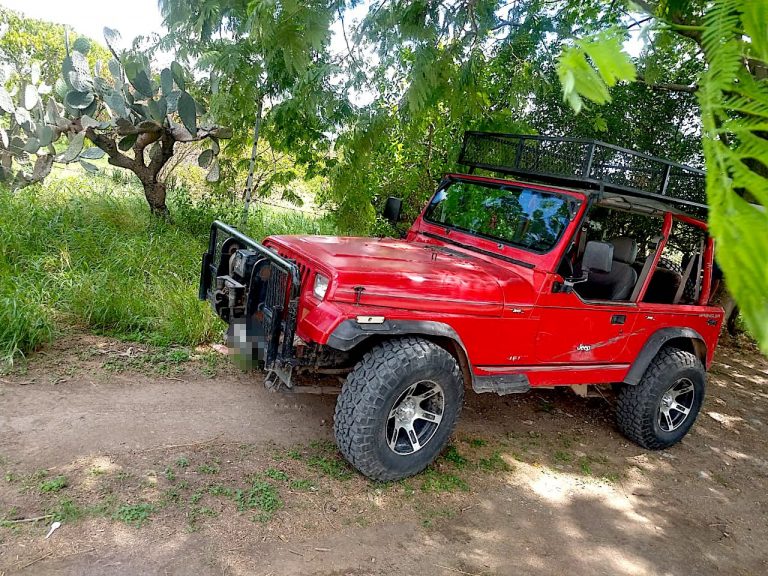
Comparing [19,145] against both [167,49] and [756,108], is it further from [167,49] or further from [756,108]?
[756,108]

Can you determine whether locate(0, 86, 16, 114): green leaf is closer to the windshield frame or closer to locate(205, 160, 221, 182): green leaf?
locate(205, 160, 221, 182): green leaf

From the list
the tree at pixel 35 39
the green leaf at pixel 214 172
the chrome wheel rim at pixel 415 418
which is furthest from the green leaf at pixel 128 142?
the tree at pixel 35 39

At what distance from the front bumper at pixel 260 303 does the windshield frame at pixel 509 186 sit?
1685 mm

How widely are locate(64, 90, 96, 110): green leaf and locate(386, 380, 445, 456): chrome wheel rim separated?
6178 mm

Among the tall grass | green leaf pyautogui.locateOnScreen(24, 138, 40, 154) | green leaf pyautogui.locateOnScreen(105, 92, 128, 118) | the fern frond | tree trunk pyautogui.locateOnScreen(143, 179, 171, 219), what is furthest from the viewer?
tree trunk pyautogui.locateOnScreen(143, 179, 171, 219)

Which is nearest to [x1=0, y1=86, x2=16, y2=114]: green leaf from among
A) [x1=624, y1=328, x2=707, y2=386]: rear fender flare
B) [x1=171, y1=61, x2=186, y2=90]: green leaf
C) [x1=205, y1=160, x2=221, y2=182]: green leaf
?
[x1=171, y1=61, x2=186, y2=90]: green leaf

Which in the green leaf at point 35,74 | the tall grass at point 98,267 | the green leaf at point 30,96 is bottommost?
the tall grass at point 98,267

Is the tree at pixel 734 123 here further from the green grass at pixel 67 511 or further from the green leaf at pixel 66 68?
the green leaf at pixel 66 68

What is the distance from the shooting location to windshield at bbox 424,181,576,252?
4066 millimetres

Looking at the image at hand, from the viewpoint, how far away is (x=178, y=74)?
711cm

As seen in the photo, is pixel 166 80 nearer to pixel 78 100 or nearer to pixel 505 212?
pixel 78 100

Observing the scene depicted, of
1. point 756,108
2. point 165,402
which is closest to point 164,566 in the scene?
point 165,402

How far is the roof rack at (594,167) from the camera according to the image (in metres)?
3.91

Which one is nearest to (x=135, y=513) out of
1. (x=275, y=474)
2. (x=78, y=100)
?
(x=275, y=474)
